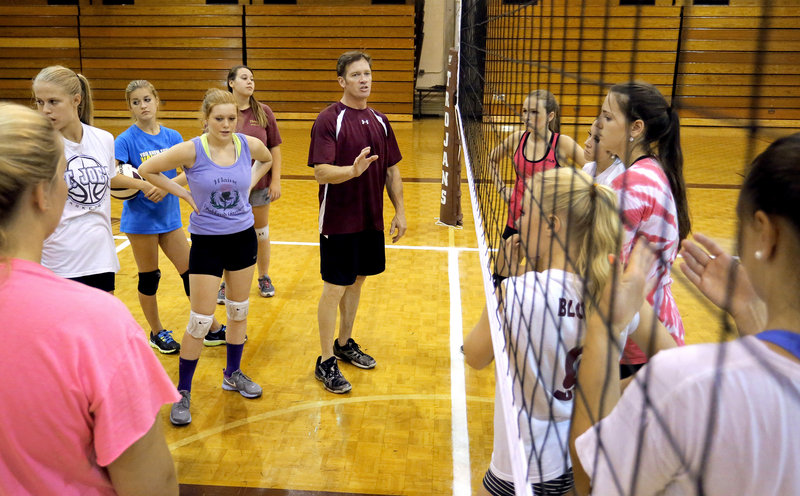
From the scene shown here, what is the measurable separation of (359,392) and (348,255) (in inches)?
29.9

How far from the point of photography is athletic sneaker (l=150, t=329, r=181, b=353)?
3.97 metres

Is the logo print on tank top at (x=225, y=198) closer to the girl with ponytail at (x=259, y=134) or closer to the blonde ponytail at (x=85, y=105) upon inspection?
the blonde ponytail at (x=85, y=105)

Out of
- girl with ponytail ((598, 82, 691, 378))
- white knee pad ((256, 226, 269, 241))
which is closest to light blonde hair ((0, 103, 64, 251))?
girl with ponytail ((598, 82, 691, 378))

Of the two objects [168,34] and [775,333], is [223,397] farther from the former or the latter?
[168,34]

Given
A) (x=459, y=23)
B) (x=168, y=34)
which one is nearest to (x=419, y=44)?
(x=168, y=34)

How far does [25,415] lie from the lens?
45.0 inches

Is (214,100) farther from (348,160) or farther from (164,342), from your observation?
(164,342)

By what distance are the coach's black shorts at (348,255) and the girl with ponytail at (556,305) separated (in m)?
1.84

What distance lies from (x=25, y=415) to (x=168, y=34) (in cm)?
1562

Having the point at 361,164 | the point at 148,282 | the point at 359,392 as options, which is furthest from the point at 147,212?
the point at 359,392

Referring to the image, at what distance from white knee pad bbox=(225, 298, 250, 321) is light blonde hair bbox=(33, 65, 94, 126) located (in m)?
1.12

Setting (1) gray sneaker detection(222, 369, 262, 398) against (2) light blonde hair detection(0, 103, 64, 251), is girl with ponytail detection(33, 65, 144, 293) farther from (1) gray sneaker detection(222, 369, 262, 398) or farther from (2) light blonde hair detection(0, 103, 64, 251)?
(2) light blonde hair detection(0, 103, 64, 251)

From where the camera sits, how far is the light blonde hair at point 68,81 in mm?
2756

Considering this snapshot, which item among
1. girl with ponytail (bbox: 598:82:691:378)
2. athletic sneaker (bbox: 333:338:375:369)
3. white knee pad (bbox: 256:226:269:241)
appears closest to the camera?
girl with ponytail (bbox: 598:82:691:378)
